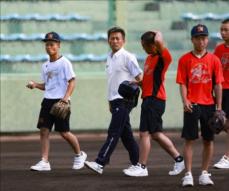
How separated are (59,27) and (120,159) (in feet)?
19.6

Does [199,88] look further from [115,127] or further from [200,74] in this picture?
[115,127]

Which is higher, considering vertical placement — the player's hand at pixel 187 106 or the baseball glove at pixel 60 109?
the player's hand at pixel 187 106

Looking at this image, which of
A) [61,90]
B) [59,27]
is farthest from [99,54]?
[61,90]

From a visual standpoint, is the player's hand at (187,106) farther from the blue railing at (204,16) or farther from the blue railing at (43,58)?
the blue railing at (204,16)

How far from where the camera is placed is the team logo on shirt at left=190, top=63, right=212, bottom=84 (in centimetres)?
914

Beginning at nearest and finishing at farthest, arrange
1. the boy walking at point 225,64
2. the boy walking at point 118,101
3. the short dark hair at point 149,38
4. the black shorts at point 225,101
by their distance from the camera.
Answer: the short dark hair at point 149,38, the boy walking at point 118,101, the boy walking at point 225,64, the black shorts at point 225,101

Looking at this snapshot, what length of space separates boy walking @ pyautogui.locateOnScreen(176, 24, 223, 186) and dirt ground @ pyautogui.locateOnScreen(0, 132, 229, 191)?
1.49 ft

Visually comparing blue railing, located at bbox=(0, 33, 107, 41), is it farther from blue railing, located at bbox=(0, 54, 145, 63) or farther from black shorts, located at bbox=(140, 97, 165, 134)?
black shorts, located at bbox=(140, 97, 165, 134)

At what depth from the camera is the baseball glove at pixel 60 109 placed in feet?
35.0

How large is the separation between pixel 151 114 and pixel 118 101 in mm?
587

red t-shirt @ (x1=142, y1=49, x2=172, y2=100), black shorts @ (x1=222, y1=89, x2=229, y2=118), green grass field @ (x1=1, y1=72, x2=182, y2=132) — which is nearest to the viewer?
red t-shirt @ (x1=142, y1=49, x2=172, y2=100)

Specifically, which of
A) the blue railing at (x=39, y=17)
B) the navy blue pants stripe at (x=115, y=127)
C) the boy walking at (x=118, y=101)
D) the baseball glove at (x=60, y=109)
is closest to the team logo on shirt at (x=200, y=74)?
the boy walking at (x=118, y=101)

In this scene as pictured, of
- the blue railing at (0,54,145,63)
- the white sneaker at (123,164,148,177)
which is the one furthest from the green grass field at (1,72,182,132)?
the white sneaker at (123,164,148,177)

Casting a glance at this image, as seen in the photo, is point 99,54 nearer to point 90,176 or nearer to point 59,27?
point 59,27
